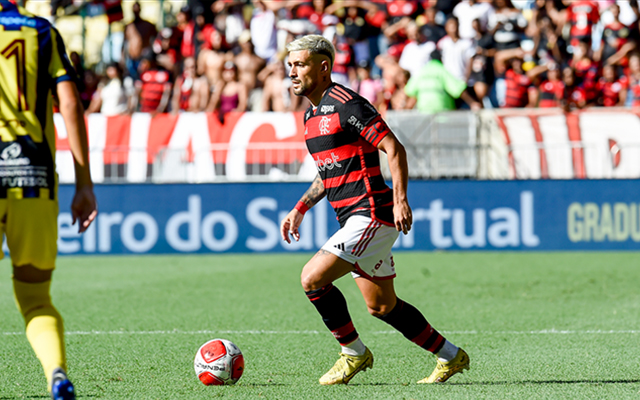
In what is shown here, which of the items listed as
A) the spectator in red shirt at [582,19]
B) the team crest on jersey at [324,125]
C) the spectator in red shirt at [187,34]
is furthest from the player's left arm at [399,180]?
the spectator in red shirt at [187,34]

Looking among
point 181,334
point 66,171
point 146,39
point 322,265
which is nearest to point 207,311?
point 181,334

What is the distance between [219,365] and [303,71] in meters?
1.83

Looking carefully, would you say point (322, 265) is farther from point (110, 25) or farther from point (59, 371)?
point (110, 25)

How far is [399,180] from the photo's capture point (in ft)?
16.0

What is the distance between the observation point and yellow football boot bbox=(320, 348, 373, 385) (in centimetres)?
538

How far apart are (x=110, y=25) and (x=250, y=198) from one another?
7227 mm

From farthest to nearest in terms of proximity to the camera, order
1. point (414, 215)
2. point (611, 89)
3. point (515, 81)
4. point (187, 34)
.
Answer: point (187, 34)
point (611, 89)
point (515, 81)
point (414, 215)

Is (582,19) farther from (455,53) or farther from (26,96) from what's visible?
(26,96)

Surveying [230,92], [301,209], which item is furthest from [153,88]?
[301,209]

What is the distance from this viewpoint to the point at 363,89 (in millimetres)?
16328

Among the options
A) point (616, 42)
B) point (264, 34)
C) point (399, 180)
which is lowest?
point (399, 180)

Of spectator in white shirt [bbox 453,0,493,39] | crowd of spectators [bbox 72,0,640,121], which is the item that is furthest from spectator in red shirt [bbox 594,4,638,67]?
spectator in white shirt [bbox 453,0,493,39]

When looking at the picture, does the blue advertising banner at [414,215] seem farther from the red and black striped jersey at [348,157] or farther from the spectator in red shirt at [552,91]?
the red and black striped jersey at [348,157]

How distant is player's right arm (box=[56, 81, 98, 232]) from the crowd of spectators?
11.8 m
